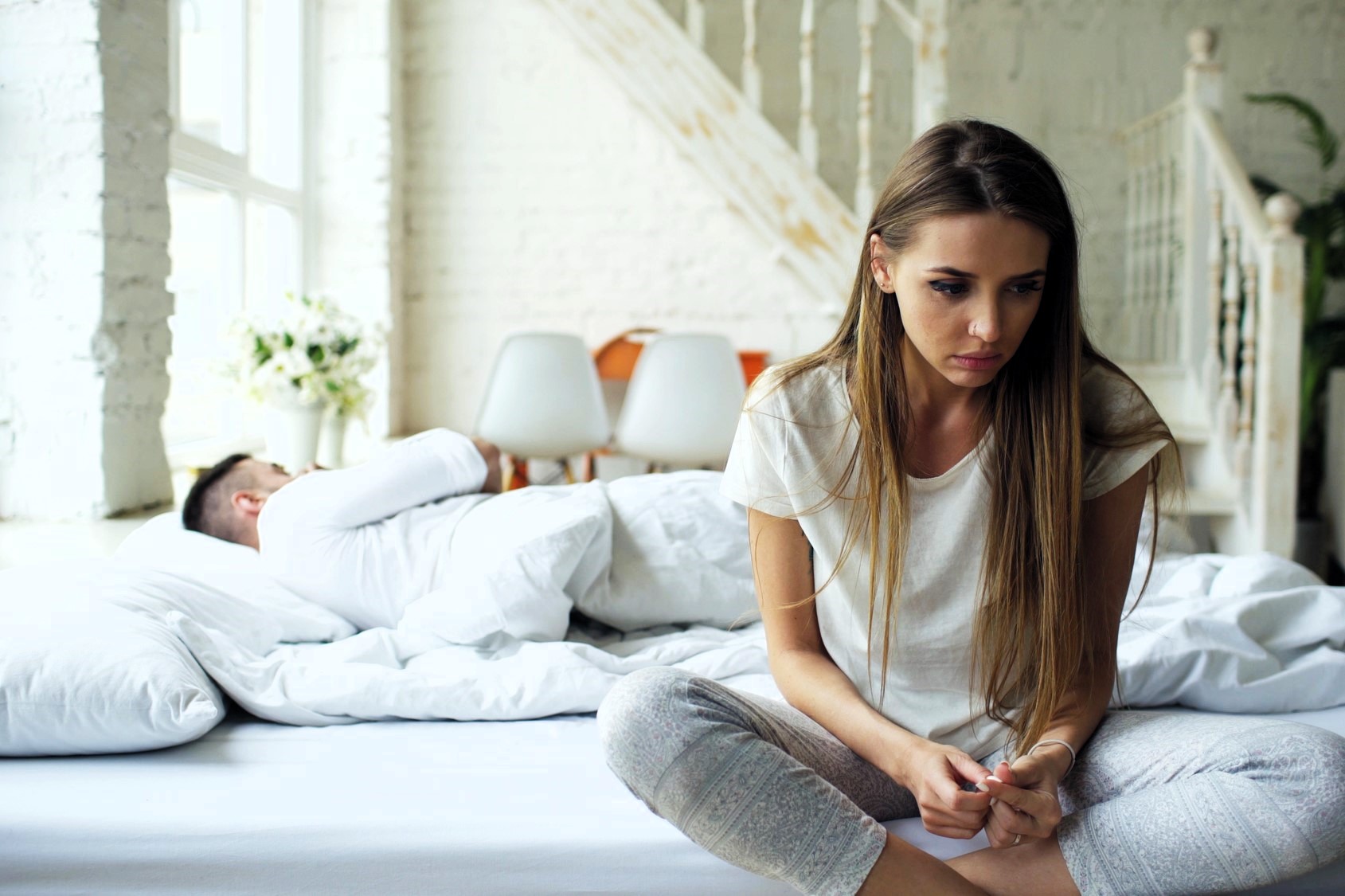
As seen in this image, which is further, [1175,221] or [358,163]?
[358,163]

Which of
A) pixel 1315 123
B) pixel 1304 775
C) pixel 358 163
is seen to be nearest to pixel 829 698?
pixel 1304 775

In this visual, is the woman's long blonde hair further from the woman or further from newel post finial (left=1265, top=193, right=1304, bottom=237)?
newel post finial (left=1265, top=193, right=1304, bottom=237)

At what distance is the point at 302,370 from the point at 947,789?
7.38ft

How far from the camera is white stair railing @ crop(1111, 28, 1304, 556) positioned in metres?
3.41

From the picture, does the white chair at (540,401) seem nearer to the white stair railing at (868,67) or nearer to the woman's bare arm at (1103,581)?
the white stair railing at (868,67)

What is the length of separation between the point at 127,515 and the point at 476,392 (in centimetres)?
225

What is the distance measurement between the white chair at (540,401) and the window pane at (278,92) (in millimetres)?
1278

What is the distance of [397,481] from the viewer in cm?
183

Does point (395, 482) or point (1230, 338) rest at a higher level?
point (1230, 338)

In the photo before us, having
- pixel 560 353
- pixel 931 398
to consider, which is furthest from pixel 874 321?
pixel 560 353

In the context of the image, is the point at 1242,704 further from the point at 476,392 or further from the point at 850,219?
the point at 476,392

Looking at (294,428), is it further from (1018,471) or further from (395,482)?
(1018,471)

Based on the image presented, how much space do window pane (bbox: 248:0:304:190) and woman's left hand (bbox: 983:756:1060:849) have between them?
3.64 meters

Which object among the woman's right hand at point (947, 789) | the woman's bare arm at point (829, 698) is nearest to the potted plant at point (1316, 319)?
the woman's bare arm at point (829, 698)
